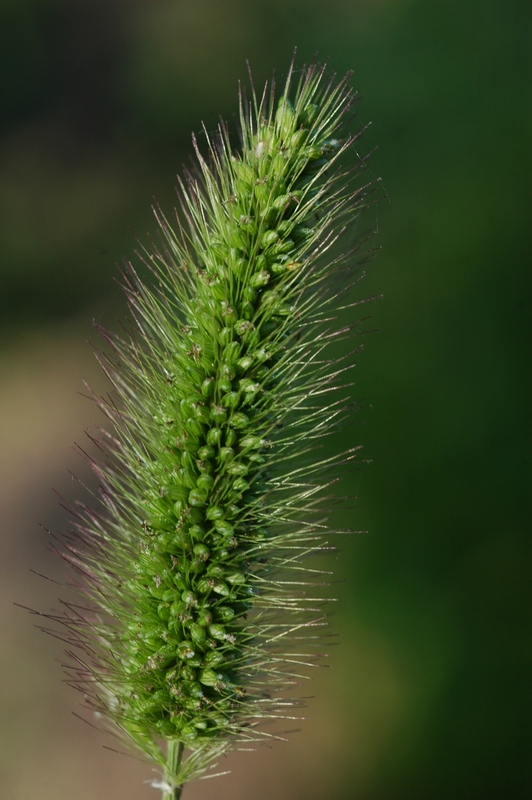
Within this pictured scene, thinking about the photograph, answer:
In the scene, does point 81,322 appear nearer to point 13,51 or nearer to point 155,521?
point 13,51

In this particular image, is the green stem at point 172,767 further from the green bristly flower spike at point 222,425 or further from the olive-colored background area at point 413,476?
the olive-colored background area at point 413,476

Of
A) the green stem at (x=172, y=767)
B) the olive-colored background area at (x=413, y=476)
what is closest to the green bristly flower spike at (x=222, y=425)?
the green stem at (x=172, y=767)

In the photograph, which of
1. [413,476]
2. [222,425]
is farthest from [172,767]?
[413,476]

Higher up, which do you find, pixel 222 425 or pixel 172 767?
pixel 222 425

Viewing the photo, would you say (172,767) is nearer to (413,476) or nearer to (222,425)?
(222,425)

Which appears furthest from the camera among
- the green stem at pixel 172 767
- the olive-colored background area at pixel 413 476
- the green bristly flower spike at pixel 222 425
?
the olive-colored background area at pixel 413 476

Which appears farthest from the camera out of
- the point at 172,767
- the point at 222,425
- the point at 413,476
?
the point at 413,476

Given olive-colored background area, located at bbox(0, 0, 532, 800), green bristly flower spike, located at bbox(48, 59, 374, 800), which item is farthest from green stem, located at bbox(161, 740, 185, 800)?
olive-colored background area, located at bbox(0, 0, 532, 800)
